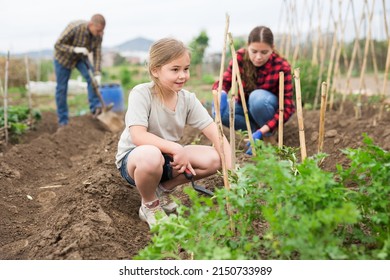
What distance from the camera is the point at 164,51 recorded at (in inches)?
96.6

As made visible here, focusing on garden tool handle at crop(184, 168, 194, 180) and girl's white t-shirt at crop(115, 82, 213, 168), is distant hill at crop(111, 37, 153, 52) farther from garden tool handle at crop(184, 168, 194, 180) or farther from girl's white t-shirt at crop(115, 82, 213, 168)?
garden tool handle at crop(184, 168, 194, 180)

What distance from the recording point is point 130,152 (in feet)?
8.60

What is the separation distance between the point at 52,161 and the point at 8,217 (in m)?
1.60

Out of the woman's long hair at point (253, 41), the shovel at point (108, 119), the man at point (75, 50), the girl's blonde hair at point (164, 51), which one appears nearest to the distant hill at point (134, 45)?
the man at point (75, 50)

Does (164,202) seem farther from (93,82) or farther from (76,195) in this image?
(93,82)

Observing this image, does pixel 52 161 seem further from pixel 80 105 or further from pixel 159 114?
pixel 80 105

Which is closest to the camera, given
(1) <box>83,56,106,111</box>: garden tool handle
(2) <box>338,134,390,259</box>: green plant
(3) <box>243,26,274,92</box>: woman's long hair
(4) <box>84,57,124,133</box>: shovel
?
(2) <box>338,134,390,259</box>: green plant

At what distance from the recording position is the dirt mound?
225 centimetres

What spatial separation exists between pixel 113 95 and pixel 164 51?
5187 mm

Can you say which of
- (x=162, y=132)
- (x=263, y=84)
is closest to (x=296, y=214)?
(x=162, y=132)

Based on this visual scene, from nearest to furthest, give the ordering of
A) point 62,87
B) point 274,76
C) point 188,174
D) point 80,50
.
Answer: point 188,174, point 274,76, point 80,50, point 62,87

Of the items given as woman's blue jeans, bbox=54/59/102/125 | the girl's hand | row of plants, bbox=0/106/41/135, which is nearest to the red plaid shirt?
the girl's hand

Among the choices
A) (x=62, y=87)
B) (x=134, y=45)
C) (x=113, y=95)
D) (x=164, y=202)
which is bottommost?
(x=134, y=45)

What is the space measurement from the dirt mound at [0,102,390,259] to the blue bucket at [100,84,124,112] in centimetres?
199
